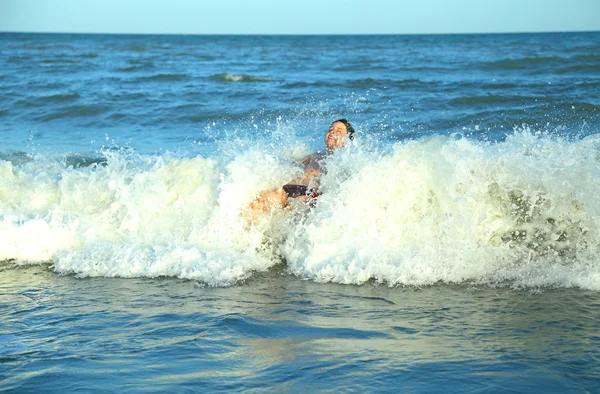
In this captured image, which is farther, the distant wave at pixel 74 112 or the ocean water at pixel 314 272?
the distant wave at pixel 74 112

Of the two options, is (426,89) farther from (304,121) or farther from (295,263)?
(295,263)

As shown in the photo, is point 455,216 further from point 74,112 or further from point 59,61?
point 59,61

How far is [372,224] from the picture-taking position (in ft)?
19.7

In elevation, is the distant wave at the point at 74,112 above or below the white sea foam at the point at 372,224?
above

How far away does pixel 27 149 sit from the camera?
11.5 m

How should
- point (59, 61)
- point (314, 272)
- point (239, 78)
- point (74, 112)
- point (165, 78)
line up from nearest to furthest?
point (314, 272) → point (74, 112) → point (239, 78) → point (165, 78) → point (59, 61)

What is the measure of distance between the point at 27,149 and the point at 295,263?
730 cm

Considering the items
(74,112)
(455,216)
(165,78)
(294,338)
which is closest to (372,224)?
(455,216)

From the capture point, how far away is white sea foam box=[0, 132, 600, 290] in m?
5.56

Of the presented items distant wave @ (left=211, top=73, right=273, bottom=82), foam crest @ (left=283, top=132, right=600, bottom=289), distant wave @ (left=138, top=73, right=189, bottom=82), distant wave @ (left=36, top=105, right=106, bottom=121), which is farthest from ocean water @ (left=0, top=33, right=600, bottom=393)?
distant wave @ (left=138, top=73, right=189, bottom=82)

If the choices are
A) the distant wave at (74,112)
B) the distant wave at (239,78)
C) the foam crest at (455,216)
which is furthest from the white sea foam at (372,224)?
the distant wave at (239,78)

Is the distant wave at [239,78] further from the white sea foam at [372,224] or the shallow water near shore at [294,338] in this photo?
the shallow water near shore at [294,338]

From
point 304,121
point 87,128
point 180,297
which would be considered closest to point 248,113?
point 304,121

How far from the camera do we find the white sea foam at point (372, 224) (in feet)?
18.2
